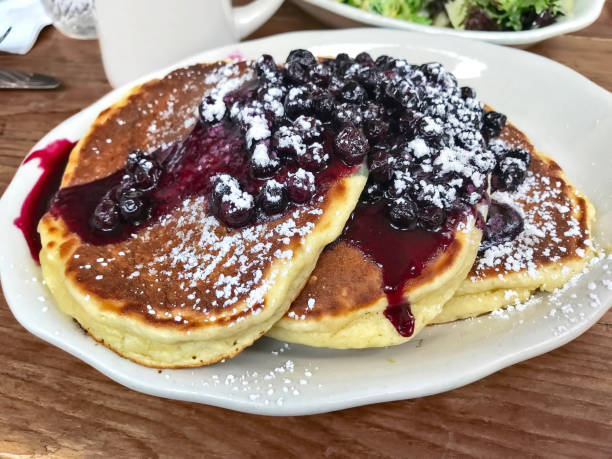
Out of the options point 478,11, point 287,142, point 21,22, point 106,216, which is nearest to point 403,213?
point 287,142

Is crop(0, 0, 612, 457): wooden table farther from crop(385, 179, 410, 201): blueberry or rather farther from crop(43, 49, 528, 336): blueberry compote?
crop(385, 179, 410, 201): blueberry

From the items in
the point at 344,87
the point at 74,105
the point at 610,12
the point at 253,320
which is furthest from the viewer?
the point at 610,12

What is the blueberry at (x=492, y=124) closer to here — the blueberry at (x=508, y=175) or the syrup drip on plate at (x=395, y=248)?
the blueberry at (x=508, y=175)

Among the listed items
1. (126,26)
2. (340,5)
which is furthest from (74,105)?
(340,5)

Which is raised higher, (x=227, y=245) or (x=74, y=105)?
(x=227, y=245)

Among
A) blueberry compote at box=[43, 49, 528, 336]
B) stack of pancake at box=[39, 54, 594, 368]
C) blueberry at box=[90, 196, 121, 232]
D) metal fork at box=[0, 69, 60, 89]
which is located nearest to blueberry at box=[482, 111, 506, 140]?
blueberry compote at box=[43, 49, 528, 336]

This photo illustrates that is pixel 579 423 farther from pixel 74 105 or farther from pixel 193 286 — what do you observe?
pixel 74 105
